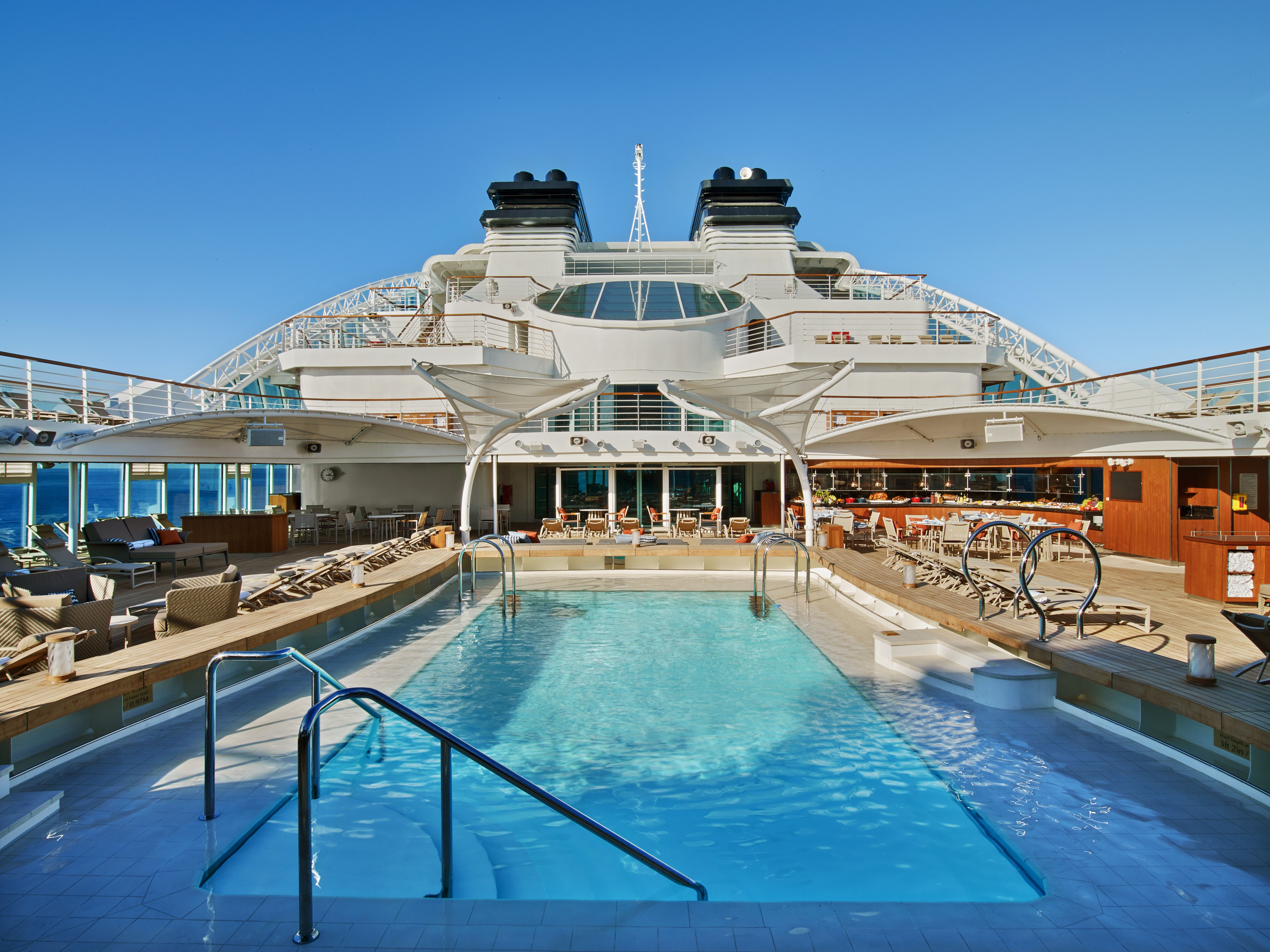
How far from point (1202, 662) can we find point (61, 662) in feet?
23.7

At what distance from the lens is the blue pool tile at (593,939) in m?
2.21

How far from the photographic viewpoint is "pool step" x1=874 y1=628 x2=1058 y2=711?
5.04 metres

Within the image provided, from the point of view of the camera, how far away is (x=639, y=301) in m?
20.9

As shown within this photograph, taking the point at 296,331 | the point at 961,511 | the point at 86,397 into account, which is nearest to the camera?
the point at 86,397

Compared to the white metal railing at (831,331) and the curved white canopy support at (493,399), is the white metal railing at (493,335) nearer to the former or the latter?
the white metal railing at (831,331)

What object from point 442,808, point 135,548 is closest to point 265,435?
point 135,548

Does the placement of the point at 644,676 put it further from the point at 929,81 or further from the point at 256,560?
the point at 929,81

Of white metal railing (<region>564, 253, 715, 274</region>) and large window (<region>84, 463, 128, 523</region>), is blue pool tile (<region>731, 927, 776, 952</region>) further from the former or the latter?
large window (<region>84, 463, 128, 523</region>)

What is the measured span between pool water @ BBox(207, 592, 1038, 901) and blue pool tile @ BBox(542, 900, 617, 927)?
575mm

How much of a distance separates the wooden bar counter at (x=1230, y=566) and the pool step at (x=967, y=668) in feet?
12.4

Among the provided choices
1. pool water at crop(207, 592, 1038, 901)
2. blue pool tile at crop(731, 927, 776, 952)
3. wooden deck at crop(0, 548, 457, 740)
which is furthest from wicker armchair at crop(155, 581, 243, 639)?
blue pool tile at crop(731, 927, 776, 952)

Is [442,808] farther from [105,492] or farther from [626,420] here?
[105,492]

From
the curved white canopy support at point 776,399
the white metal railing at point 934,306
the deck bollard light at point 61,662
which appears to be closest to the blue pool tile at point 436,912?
the deck bollard light at point 61,662

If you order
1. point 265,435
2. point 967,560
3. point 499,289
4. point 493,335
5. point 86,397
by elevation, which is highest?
point 499,289
